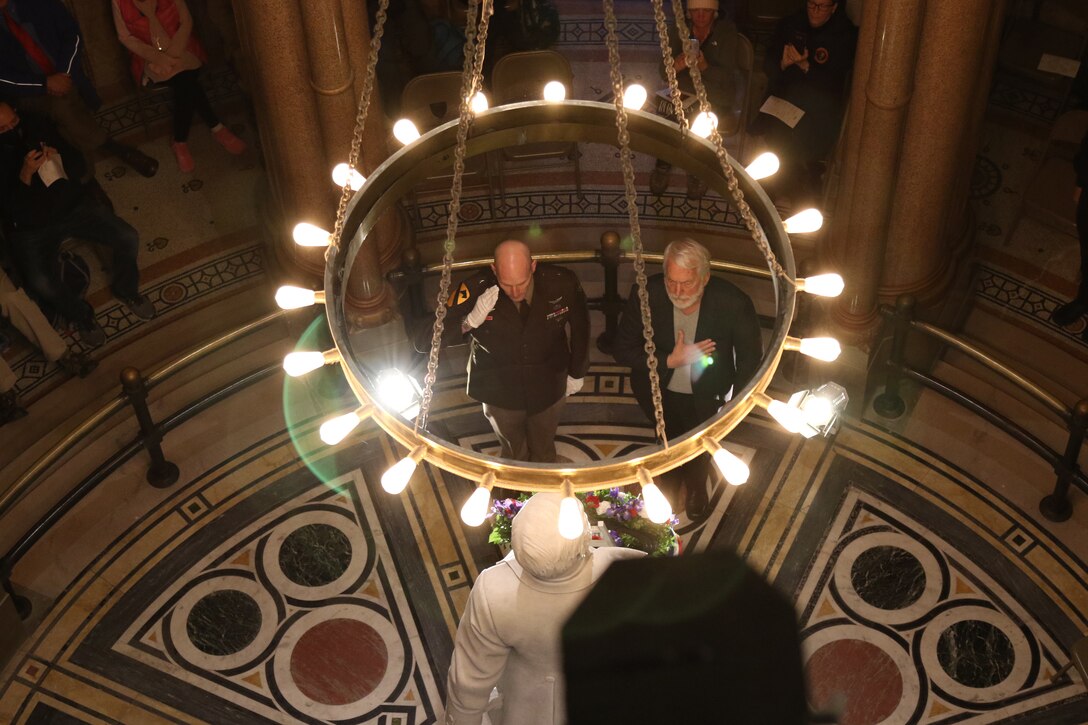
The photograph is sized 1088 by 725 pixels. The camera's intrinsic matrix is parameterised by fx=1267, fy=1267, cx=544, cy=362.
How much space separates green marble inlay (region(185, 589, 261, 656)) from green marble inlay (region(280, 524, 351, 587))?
0.26 meters

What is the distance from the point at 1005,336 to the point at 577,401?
8.16ft

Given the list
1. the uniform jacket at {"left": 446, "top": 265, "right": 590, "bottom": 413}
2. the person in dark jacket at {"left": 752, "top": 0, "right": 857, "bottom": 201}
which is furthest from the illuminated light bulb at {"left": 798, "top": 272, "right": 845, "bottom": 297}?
the person in dark jacket at {"left": 752, "top": 0, "right": 857, "bottom": 201}

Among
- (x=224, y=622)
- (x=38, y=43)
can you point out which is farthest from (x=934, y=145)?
(x=38, y=43)

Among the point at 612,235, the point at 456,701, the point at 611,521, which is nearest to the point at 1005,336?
the point at 612,235

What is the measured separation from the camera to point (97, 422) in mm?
6203

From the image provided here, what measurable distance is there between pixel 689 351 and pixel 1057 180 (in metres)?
3.85

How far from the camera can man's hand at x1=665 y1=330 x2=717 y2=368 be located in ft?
16.1

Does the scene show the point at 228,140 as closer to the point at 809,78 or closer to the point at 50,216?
the point at 50,216

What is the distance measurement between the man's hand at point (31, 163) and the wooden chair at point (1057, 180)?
5.71m

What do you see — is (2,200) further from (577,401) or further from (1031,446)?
(1031,446)

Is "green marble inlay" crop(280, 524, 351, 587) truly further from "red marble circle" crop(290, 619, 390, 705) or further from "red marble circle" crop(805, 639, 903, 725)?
"red marble circle" crop(805, 639, 903, 725)

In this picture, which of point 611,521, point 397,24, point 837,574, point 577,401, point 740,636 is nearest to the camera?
point 740,636

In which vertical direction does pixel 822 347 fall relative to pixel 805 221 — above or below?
below

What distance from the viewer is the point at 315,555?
6418 mm
